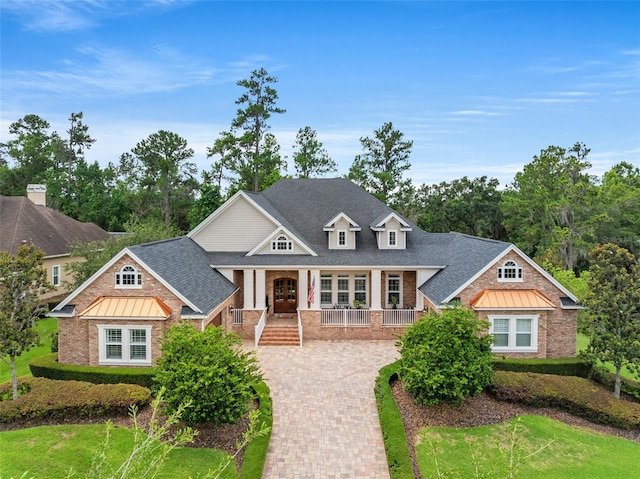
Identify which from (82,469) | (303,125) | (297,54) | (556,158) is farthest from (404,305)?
(556,158)

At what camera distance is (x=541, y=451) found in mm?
11734

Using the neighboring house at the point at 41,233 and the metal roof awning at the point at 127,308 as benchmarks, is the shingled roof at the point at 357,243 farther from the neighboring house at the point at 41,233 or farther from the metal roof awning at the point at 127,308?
the neighboring house at the point at 41,233

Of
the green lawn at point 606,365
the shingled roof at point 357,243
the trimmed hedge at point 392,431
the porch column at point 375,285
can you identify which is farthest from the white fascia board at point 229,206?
the green lawn at point 606,365

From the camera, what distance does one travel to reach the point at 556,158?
4566cm

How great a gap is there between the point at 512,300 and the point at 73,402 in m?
19.1

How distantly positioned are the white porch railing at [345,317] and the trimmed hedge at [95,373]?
34.0ft

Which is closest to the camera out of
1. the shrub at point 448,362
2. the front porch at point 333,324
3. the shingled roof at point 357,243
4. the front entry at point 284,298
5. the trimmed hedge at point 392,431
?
the trimmed hedge at point 392,431

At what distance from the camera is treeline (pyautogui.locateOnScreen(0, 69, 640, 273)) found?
143ft

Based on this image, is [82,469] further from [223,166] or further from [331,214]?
[223,166]

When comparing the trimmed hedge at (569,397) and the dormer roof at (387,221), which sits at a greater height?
the dormer roof at (387,221)

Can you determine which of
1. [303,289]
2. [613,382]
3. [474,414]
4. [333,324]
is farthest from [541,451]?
[303,289]

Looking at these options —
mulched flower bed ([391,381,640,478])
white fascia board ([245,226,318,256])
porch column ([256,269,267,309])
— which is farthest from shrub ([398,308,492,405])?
white fascia board ([245,226,318,256])

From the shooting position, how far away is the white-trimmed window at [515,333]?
19109 mm

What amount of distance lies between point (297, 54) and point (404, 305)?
1690 centimetres
